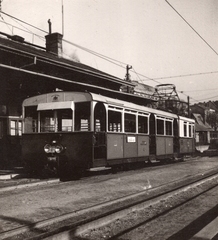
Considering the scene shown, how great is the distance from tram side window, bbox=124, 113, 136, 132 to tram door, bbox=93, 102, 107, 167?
150cm

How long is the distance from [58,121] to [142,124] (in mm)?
4082

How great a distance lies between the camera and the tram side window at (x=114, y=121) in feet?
33.6

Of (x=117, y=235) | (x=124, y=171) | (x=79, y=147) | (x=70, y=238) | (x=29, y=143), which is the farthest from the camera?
(x=124, y=171)

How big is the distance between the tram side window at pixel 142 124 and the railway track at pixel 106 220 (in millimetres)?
4977

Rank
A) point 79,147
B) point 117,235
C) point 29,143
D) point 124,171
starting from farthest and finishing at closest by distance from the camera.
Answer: point 124,171, point 29,143, point 79,147, point 117,235

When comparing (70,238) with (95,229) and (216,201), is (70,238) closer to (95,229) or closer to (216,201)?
(95,229)

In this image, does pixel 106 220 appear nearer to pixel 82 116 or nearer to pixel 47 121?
pixel 82 116

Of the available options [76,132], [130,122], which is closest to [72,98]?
[76,132]

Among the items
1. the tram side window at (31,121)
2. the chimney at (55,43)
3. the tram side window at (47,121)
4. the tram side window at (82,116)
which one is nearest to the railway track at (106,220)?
the tram side window at (82,116)

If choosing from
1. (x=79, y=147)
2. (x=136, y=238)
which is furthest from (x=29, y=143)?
(x=136, y=238)

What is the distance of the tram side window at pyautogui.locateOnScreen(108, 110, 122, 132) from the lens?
10.2 metres

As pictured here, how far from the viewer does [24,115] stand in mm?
Result: 10508

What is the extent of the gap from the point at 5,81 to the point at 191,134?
11.5 meters

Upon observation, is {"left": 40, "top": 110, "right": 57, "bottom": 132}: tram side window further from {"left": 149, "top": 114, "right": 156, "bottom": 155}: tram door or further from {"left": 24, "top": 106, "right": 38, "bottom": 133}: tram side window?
{"left": 149, "top": 114, "right": 156, "bottom": 155}: tram door
